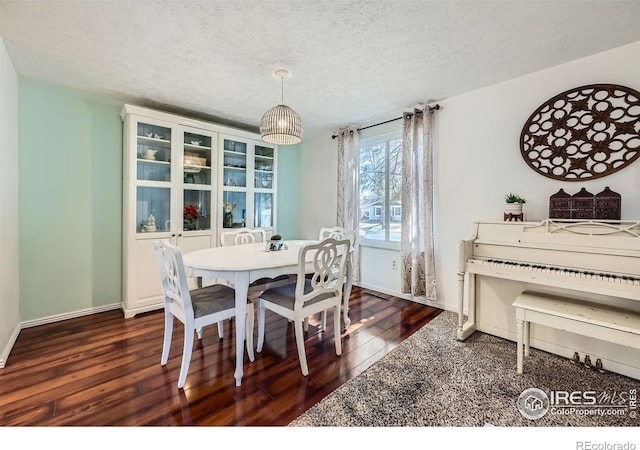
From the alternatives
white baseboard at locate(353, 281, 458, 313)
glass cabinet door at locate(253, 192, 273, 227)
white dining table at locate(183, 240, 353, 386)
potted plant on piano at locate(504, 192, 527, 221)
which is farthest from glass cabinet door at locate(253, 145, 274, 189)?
potted plant on piano at locate(504, 192, 527, 221)

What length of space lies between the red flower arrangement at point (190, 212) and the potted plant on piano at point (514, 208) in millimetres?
3323

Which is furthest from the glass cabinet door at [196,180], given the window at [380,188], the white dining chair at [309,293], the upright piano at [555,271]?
the upright piano at [555,271]

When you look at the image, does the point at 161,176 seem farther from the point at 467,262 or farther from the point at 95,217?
the point at 467,262

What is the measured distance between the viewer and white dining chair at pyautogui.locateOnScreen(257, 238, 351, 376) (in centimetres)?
187

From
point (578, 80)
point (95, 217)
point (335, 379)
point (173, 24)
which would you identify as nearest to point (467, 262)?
point (335, 379)

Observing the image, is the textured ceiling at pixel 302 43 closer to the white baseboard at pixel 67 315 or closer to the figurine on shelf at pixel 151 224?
the figurine on shelf at pixel 151 224

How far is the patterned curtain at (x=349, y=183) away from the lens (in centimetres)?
382

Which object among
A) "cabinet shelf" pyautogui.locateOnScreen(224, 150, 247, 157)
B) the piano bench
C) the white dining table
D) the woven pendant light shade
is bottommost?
the piano bench

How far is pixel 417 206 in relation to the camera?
3.14m

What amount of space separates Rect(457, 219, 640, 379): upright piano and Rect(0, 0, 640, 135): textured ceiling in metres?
1.34

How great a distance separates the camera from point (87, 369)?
1920 millimetres

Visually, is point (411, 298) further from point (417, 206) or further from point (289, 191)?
point (289, 191)

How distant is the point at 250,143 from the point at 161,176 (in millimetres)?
1228

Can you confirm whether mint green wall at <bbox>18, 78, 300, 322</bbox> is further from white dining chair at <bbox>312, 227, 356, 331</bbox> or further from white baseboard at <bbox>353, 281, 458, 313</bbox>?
white baseboard at <bbox>353, 281, 458, 313</bbox>
